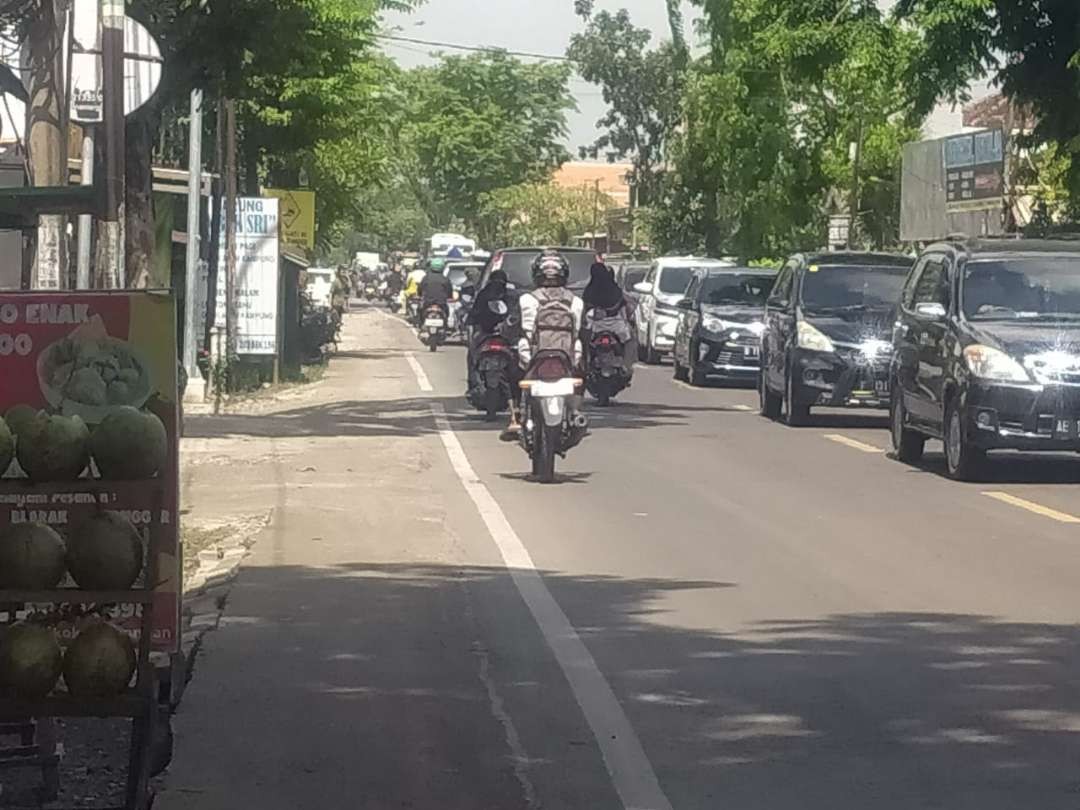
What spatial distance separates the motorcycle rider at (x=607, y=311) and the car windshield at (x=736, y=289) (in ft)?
15.0

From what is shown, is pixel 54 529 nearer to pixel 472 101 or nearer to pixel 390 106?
pixel 390 106

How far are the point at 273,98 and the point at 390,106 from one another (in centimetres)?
2970

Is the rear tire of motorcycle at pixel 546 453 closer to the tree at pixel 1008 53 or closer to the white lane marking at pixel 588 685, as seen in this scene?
the white lane marking at pixel 588 685

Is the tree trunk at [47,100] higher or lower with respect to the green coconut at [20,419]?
higher

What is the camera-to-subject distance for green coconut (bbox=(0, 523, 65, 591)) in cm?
601

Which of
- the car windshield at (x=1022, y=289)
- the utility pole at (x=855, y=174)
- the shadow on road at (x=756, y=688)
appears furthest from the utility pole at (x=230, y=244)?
the utility pole at (x=855, y=174)

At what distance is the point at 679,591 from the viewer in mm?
11367

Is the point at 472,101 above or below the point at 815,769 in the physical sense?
above

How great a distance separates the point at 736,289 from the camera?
104 ft

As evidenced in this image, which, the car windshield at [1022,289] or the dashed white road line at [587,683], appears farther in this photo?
the car windshield at [1022,289]

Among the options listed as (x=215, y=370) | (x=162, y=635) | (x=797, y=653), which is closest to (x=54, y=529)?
(x=162, y=635)

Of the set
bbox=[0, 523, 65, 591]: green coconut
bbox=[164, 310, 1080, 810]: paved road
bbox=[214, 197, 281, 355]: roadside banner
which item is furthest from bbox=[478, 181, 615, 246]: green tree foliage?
bbox=[0, 523, 65, 591]: green coconut

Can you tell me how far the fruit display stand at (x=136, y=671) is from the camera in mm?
6020

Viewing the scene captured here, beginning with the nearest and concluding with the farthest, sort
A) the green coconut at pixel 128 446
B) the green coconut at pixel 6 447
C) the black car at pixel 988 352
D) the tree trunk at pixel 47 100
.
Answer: the green coconut at pixel 6 447, the green coconut at pixel 128 446, the tree trunk at pixel 47 100, the black car at pixel 988 352
